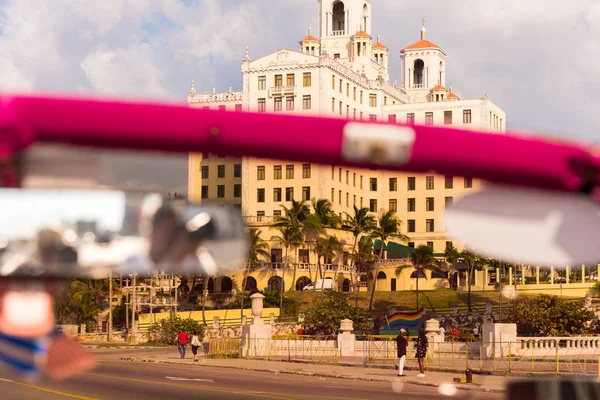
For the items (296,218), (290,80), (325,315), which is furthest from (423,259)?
(290,80)

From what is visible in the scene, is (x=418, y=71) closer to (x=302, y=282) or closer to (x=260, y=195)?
(x=302, y=282)

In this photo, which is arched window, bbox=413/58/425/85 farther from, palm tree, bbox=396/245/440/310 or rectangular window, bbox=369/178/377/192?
rectangular window, bbox=369/178/377/192

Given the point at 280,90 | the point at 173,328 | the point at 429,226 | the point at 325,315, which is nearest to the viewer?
the point at 429,226

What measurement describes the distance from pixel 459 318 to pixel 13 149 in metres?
59.7

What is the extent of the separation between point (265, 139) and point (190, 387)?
1303 mm

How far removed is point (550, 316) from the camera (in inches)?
2095

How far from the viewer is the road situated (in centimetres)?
327

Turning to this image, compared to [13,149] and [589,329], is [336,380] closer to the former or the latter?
[13,149]

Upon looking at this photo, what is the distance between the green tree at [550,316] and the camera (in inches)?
1965

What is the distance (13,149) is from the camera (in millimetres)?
2795

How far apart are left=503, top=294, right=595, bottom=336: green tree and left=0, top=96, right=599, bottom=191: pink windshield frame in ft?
151

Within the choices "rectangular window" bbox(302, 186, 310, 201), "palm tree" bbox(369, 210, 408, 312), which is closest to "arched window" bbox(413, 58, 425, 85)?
"palm tree" bbox(369, 210, 408, 312)

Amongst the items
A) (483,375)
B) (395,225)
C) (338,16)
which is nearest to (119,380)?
(483,375)

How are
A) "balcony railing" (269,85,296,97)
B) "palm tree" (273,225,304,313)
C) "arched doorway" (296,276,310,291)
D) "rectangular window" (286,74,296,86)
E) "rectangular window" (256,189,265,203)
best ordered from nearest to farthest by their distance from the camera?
1. "rectangular window" (256,189,265,203)
2. "palm tree" (273,225,304,313)
3. "arched doorway" (296,276,310,291)
4. "balcony railing" (269,85,296,97)
5. "rectangular window" (286,74,296,86)
